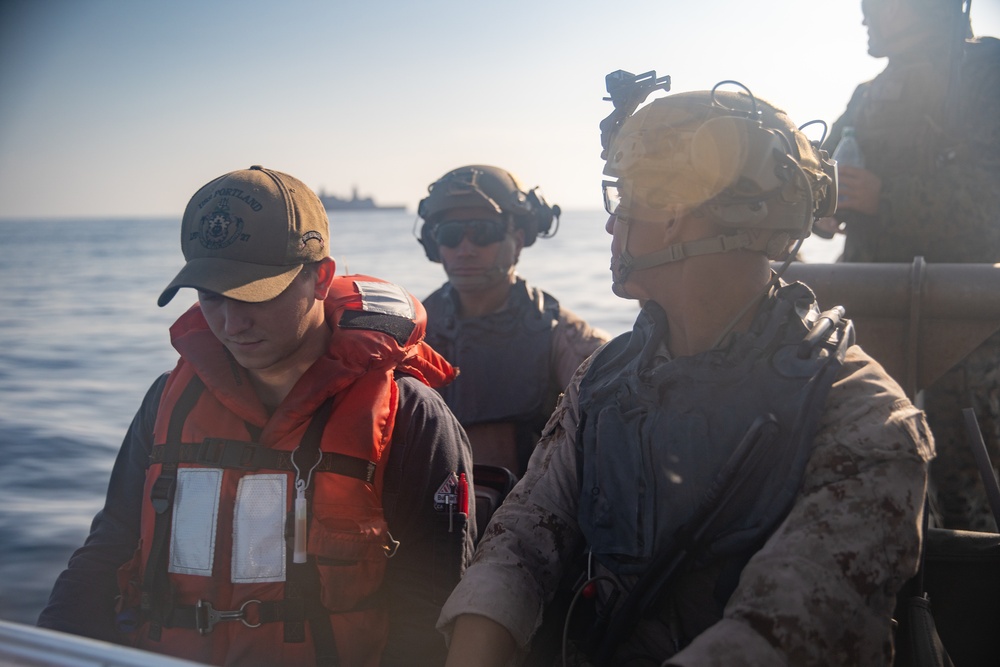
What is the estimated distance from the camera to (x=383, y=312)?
2.52m

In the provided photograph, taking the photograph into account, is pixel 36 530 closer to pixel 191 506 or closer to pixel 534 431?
pixel 534 431

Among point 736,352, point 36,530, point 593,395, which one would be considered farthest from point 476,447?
point 36,530

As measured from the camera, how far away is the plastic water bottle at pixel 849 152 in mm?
3389

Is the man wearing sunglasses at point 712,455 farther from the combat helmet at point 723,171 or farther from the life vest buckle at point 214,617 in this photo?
the life vest buckle at point 214,617

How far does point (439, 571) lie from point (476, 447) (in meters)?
1.54

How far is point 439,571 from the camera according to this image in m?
2.29

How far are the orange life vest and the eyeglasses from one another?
1811 millimetres

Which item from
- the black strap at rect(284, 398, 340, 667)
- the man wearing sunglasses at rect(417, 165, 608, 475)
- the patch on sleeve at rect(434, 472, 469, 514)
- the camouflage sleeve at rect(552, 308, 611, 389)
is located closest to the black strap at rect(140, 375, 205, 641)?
the black strap at rect(284, 398, 340, 667)

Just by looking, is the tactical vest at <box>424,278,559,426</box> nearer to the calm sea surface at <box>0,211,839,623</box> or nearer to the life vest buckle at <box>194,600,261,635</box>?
the calm sea surface at <box>0,211,839,623</box>

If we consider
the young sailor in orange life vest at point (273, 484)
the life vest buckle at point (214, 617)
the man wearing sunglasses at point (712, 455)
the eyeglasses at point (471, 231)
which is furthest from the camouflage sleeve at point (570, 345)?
the life vest buckle at point (214, 617)

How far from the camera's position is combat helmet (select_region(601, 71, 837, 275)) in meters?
1.82

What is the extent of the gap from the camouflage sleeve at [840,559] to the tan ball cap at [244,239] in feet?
4.35

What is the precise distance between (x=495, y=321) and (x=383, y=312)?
1546 mm

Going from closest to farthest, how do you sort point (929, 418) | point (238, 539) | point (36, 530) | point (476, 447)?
1. point (238, 539)
2. point (929, 418)
3. point (476, 447)
4. point (36, 530)
